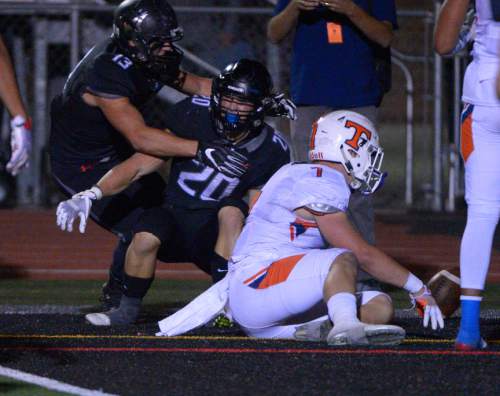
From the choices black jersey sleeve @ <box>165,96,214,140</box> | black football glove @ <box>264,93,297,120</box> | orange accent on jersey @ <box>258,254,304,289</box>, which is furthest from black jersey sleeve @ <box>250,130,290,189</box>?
orange accent on jersey @ <box>258,254,304,289</box>

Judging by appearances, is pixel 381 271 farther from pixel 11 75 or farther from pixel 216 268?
pixel 11 75

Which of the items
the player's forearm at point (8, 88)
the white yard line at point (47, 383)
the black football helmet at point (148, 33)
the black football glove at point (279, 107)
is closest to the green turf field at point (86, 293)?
the black football glove at point (279, 107)

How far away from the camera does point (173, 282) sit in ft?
26.1

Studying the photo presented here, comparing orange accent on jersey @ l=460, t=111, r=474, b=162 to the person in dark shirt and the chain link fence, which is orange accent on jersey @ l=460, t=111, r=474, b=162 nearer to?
the person in dark shirt

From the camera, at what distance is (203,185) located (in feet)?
20.4

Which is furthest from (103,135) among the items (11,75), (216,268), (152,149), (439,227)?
(439,227)

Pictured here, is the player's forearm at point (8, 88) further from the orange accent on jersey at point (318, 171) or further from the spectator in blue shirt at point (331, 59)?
the spectator in blue shirt at point (331, 59)

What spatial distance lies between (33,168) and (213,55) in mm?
2031

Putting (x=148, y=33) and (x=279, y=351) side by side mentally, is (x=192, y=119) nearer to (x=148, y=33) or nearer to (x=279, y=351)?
(x=148, y=33)

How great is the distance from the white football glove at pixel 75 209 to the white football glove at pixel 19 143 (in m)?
1.16

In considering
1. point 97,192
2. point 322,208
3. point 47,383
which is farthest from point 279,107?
point 47,383

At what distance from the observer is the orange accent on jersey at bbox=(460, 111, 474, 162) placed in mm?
4875

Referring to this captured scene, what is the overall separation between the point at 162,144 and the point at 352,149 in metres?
1.22

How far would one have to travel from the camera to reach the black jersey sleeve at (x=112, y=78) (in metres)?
6.15
